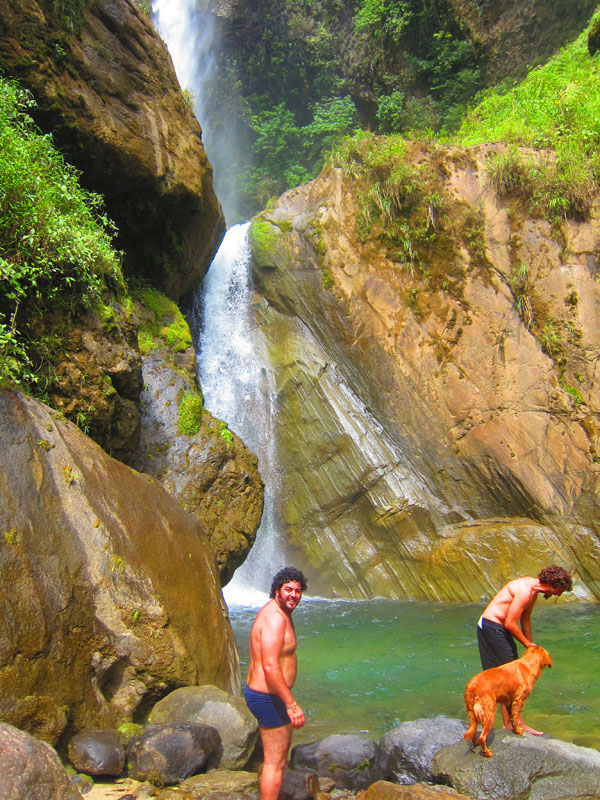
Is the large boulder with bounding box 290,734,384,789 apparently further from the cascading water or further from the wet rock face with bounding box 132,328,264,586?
the cascading water

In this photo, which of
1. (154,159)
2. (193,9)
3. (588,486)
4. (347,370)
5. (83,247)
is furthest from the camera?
(193,9)

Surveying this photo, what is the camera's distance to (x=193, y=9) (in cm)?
2686

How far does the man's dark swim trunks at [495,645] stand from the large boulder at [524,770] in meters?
0.75

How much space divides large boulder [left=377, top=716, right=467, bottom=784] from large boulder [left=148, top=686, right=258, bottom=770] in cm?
105

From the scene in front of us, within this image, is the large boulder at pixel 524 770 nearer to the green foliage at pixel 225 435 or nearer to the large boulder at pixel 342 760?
the large boulder at pixel 342 760

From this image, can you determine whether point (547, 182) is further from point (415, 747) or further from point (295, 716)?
point (295, 716)

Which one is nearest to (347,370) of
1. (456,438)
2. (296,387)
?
(296,387)

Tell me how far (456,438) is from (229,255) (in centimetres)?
758

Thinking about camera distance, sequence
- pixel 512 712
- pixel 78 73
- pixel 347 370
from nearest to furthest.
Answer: pixel 512 712
pixel 78 73
pixel 347 370

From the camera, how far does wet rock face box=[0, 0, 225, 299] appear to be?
7926mm

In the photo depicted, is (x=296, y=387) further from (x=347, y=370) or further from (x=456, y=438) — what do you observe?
(x=456, y=438)

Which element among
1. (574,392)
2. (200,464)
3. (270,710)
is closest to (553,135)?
(574,392)

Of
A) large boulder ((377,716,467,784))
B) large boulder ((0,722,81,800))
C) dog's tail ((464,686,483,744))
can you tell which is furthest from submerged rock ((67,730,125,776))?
dog's tail ((464,686,483,744))

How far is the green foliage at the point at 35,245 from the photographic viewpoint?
5.92 m
